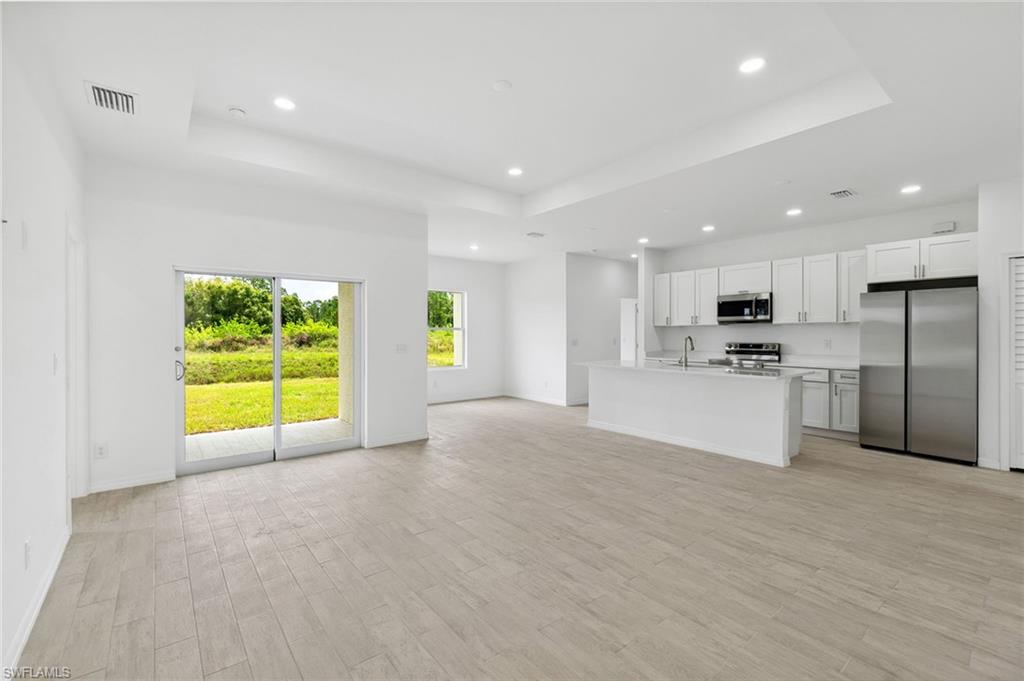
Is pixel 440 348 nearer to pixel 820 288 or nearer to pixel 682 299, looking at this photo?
pixel 682 299

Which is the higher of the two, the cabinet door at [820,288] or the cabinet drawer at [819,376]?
the cabinet door at [820,288]

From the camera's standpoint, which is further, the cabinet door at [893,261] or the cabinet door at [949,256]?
the cabinet door at [893,261]

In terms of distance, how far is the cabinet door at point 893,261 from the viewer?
5.27 m

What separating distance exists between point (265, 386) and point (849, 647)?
5.12 m

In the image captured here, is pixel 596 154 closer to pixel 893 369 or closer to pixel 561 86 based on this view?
pixel 561 86

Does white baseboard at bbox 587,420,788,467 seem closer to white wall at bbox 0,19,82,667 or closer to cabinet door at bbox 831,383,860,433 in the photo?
cabinet door at bbox 831,383,860,433

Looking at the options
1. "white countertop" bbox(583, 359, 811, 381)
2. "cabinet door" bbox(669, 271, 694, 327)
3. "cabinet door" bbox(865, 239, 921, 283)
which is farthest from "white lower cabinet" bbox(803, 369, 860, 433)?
"cabinet door" bbox(669, 271, 694, 327)

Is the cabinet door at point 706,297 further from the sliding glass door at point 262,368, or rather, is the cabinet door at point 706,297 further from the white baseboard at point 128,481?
the white baseboard at point 128,481

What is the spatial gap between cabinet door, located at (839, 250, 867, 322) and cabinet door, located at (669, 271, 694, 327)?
6.97ft

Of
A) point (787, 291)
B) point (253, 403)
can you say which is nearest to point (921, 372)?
point (787, 291)

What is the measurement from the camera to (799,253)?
6.78m

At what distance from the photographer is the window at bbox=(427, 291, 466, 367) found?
356 inches

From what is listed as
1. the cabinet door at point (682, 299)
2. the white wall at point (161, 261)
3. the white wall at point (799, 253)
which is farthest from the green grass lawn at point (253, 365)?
the cabinet door at point (682, 299)

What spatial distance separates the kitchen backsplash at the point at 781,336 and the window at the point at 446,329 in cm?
367
